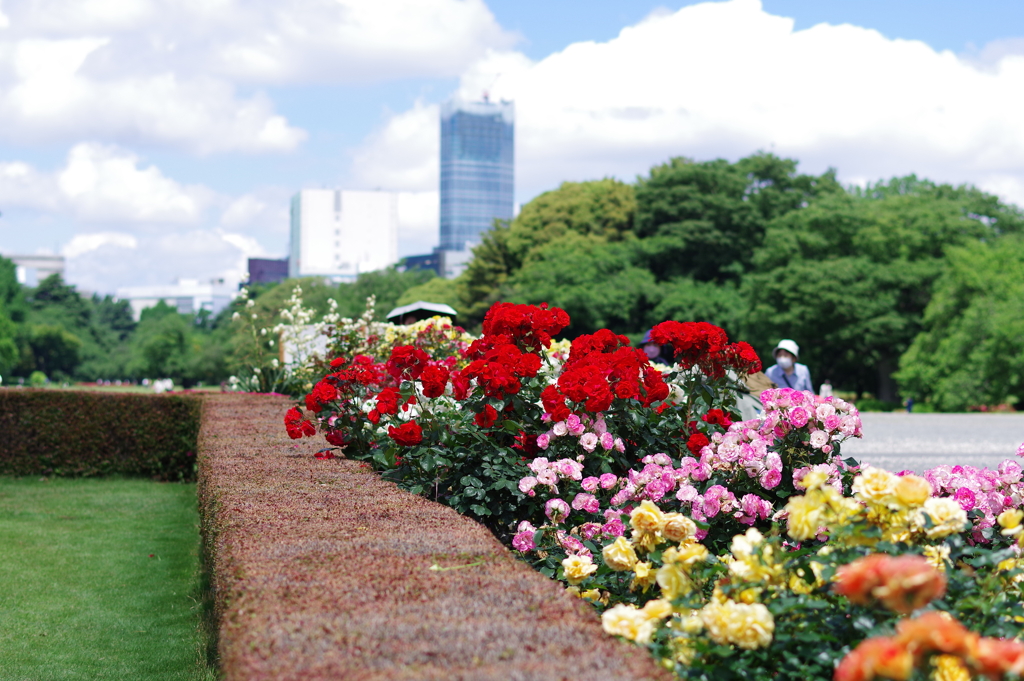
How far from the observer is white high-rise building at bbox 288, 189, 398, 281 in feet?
619

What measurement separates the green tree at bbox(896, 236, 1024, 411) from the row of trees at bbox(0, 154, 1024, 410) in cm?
5

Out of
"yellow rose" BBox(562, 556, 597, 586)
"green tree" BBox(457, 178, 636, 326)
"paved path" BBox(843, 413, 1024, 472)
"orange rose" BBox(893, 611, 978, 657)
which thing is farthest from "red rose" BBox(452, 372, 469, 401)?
"green tree" BBox(457, 178, 636, 326)

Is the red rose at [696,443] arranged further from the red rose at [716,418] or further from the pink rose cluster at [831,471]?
the pink rose cluster at [831,471]

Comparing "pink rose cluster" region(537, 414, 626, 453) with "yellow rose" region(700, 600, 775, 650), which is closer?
"yellow rose" region(700, 600, 775, 650)

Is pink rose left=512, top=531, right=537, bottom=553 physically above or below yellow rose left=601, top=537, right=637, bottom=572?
below

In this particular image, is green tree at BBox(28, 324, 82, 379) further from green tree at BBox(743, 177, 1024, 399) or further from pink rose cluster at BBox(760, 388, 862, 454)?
pink rose cluster at BBox(760, 388, 862, 454)

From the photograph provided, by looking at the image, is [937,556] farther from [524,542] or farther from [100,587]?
[100,587]

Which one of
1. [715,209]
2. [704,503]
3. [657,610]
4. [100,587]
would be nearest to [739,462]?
[704,503]

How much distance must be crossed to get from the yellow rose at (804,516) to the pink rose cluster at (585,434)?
1.81 m

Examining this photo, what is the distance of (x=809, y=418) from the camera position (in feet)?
13.6

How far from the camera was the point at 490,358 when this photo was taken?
4637 millimetres

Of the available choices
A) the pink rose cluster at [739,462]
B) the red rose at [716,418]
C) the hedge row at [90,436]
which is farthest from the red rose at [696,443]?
the hedge row at [90,436]

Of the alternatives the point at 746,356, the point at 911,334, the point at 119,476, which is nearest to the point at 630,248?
the point at 911,334

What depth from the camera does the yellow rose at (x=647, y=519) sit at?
309 centimetres
